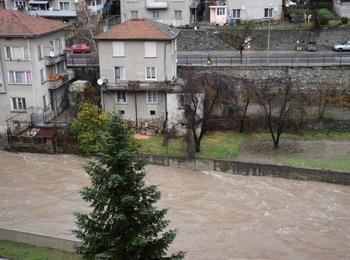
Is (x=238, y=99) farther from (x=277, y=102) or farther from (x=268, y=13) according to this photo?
(x=268, y=13)

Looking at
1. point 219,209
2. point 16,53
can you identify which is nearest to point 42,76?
point 16,53

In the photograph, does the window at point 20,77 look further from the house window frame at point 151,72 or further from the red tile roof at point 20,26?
the house window frame at point 151,72

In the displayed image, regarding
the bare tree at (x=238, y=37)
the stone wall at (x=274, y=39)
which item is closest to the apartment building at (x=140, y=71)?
the stone wall at (x=274, y=39)

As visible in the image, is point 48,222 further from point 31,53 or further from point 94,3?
point 94,3

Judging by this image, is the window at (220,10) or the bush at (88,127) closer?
the bush at (88,127)

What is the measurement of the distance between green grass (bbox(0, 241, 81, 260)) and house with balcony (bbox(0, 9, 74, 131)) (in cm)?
1841

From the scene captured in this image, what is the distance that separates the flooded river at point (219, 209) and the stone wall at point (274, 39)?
20764 mm

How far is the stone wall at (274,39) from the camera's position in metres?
50.6

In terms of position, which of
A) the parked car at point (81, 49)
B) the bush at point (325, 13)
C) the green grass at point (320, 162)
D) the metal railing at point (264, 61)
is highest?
the bush at point (325, 13)

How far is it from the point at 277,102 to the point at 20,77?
69.3ft

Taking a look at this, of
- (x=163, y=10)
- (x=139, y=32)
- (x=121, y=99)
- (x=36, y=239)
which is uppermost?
(x=163, y=10)

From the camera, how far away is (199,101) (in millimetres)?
38781

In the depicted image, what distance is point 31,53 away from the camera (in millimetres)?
39625

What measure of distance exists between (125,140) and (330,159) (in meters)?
22.8
